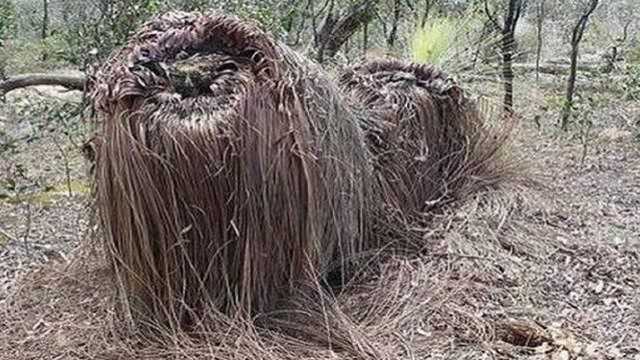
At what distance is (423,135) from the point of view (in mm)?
3453

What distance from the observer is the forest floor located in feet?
7.75

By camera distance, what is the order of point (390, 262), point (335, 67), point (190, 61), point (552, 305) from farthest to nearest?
point (335, 67)
point (390, 262)
point (552, 305)
point (190, 61)

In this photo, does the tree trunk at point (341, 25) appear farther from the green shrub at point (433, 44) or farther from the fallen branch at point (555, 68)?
the fallen branch at point (555, 68)

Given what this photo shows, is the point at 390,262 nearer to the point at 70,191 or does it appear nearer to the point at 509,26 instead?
the point at 70,191

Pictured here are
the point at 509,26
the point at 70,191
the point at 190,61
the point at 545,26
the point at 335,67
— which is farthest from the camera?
the point at 545,26

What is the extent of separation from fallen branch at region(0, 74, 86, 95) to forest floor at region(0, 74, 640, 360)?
75 centimetres

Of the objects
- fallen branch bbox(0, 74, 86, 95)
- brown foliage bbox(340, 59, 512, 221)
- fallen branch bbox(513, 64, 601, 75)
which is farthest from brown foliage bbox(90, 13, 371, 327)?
fallen branch bbox(513, 64, 601, 75)

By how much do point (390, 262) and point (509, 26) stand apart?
3964 mm

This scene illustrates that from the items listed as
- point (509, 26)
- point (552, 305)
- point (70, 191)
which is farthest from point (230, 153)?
point (509, 26)

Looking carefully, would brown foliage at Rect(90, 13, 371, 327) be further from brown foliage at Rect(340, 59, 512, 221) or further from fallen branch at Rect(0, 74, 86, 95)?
fallen branch at Rect(0, 74, 86, 95)

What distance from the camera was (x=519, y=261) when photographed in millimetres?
3006

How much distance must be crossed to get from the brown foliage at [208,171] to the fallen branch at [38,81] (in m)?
2.20

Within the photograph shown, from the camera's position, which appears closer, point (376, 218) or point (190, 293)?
point (190, 293)

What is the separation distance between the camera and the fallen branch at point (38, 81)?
15.0 ft
